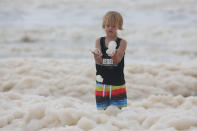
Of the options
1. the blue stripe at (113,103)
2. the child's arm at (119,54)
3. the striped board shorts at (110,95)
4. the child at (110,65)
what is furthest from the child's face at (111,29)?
the blue stripe at (113,103)

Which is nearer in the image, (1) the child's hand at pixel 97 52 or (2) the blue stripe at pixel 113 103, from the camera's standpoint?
(1) the child's hand at pixel 97 52

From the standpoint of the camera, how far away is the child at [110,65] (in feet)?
8.43

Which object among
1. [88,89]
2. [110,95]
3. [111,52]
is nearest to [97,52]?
[111,52]

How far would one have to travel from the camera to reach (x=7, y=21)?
17.5 metres

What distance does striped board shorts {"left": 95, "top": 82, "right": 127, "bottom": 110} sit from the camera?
2707mm

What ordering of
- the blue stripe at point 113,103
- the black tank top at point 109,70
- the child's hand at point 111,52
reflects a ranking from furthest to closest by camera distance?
the blue stripe at point 113,103, the black tank top at point 109,70, the child's hand at point 111,52

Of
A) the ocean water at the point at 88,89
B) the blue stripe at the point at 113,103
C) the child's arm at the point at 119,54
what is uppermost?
the child's arm at the point at 119,54

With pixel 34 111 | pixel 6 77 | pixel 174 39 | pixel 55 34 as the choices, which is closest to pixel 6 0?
pixel 55 34

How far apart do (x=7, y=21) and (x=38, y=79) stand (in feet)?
46.0

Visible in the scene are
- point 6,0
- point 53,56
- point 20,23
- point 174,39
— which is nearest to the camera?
point 53,56

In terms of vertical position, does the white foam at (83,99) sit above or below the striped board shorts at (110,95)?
below

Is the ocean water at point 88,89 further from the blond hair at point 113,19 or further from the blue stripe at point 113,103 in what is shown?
the blond hair at point 113,19

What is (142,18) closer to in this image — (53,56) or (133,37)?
(133,37)

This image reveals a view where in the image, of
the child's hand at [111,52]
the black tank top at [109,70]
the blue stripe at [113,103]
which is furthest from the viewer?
the blue stripe at [113,103]
